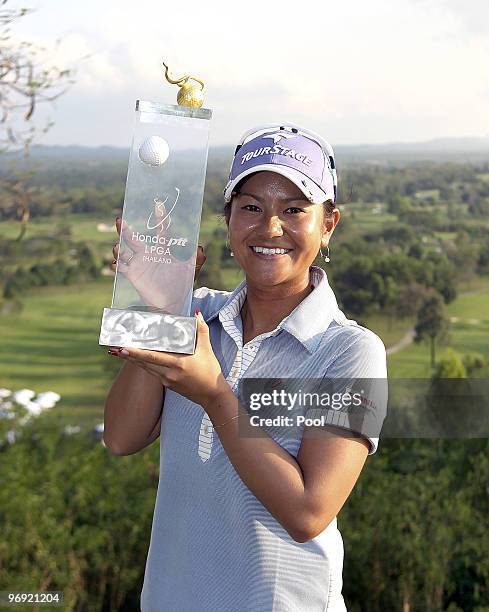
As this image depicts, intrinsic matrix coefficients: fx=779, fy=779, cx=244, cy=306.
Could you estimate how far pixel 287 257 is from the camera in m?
1.37

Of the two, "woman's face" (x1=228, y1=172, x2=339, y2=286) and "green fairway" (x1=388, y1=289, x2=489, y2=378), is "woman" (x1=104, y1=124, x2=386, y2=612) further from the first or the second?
"green fairway" (x1=388, y1=289, x2=489, y2=378)

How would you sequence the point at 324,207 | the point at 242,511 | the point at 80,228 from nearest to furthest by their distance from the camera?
the point at 242,511 → the point at 324,207 → the point at 80,228

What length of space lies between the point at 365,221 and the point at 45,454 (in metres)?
4.36

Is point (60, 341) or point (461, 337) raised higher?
point (60, 341)

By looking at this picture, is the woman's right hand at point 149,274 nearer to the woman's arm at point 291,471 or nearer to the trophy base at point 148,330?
the trophy base at point 148,330

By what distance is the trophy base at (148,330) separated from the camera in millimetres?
1270

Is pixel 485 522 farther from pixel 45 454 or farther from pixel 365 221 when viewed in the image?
pixel 365 221

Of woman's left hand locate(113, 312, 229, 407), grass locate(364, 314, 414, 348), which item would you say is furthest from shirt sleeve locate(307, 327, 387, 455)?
grass locate(364, 314, 414, 348)

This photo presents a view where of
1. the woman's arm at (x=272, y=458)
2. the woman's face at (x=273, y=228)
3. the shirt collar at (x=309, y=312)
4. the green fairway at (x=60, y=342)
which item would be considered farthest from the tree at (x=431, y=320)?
the woman's arm at (x=272, y=458)

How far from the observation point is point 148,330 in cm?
134

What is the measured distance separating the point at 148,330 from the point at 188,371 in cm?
18

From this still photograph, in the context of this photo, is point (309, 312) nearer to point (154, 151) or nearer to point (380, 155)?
point (154, 151)

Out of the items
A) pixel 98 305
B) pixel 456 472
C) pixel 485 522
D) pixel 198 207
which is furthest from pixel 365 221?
pixel 198 207

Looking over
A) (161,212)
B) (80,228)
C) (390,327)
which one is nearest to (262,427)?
(161,212)
